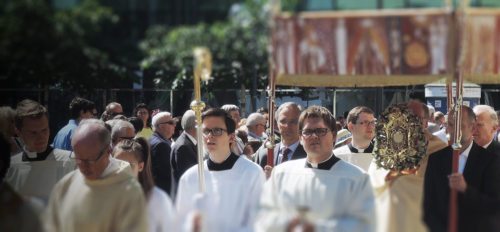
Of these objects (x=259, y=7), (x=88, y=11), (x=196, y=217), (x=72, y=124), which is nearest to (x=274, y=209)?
(x=196, y=217)

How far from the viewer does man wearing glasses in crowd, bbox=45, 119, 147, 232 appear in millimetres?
4641

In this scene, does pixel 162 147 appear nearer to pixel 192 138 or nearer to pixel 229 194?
pixel 192 138

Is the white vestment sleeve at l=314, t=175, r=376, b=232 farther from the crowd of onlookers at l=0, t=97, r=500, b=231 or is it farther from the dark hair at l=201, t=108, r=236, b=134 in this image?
the dark hair at l=201, t=108, r=236, b=134

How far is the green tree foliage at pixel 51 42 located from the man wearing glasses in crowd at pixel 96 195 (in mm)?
454

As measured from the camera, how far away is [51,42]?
13.7 feet

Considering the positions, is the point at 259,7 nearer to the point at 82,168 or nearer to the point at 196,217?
the point at 196,217

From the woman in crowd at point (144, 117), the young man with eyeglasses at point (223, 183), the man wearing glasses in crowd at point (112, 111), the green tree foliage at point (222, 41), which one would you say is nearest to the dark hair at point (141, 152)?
the young man with eyeglasses at point (223, 183)

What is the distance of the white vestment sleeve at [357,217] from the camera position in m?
4.84

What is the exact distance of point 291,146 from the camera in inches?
297

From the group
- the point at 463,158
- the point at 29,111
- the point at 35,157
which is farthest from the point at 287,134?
the point at 29,111

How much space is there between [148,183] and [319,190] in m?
1.06

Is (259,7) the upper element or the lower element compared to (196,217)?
upper

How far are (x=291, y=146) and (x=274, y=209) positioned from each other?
8.39 feet

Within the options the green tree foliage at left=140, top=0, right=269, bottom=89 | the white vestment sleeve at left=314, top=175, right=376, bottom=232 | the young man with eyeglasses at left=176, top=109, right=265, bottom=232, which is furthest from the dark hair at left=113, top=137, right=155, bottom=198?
the white vestment sleeve at left=314, top=175, right=376, bottom=232
